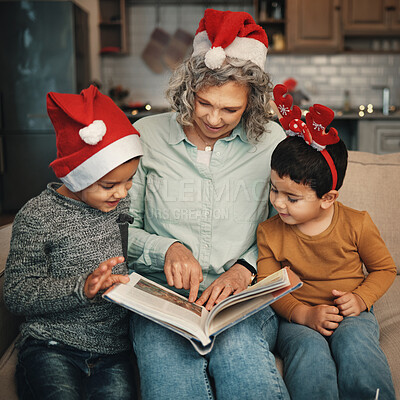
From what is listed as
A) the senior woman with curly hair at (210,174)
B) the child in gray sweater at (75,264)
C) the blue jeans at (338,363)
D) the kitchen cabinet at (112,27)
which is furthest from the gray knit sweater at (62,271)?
the kitchen cabinet at (112,27)

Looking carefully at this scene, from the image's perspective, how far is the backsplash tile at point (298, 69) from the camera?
16.7 ft

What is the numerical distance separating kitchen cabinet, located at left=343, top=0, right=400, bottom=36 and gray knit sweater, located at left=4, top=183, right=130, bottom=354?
423 centimetres

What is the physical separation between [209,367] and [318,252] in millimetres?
482

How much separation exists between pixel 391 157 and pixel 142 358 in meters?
1.27

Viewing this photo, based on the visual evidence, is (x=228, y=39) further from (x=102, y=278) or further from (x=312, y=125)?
(x=102, y=278)

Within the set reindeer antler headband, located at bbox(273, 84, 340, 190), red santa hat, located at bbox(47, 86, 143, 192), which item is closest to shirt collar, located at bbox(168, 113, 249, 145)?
reindeer antler headband, located at bbox(273, 84, 340, 190)

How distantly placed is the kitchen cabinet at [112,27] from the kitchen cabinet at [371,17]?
2271mm

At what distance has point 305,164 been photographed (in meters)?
1.30

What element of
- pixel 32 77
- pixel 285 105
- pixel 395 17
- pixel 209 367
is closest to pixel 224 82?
pixel 285 105

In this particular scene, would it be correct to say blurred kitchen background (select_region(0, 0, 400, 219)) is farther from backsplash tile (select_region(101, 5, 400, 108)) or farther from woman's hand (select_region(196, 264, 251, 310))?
woman's hand (select_region(196, 264, 251, 310))

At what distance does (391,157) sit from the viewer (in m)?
1.85

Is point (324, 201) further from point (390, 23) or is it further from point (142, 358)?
point (390, 23)

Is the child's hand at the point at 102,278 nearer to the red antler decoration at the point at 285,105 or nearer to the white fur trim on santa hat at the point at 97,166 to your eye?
the white fur trim on santa hat at the point at 97,166

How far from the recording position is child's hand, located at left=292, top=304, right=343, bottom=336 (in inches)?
49.8
